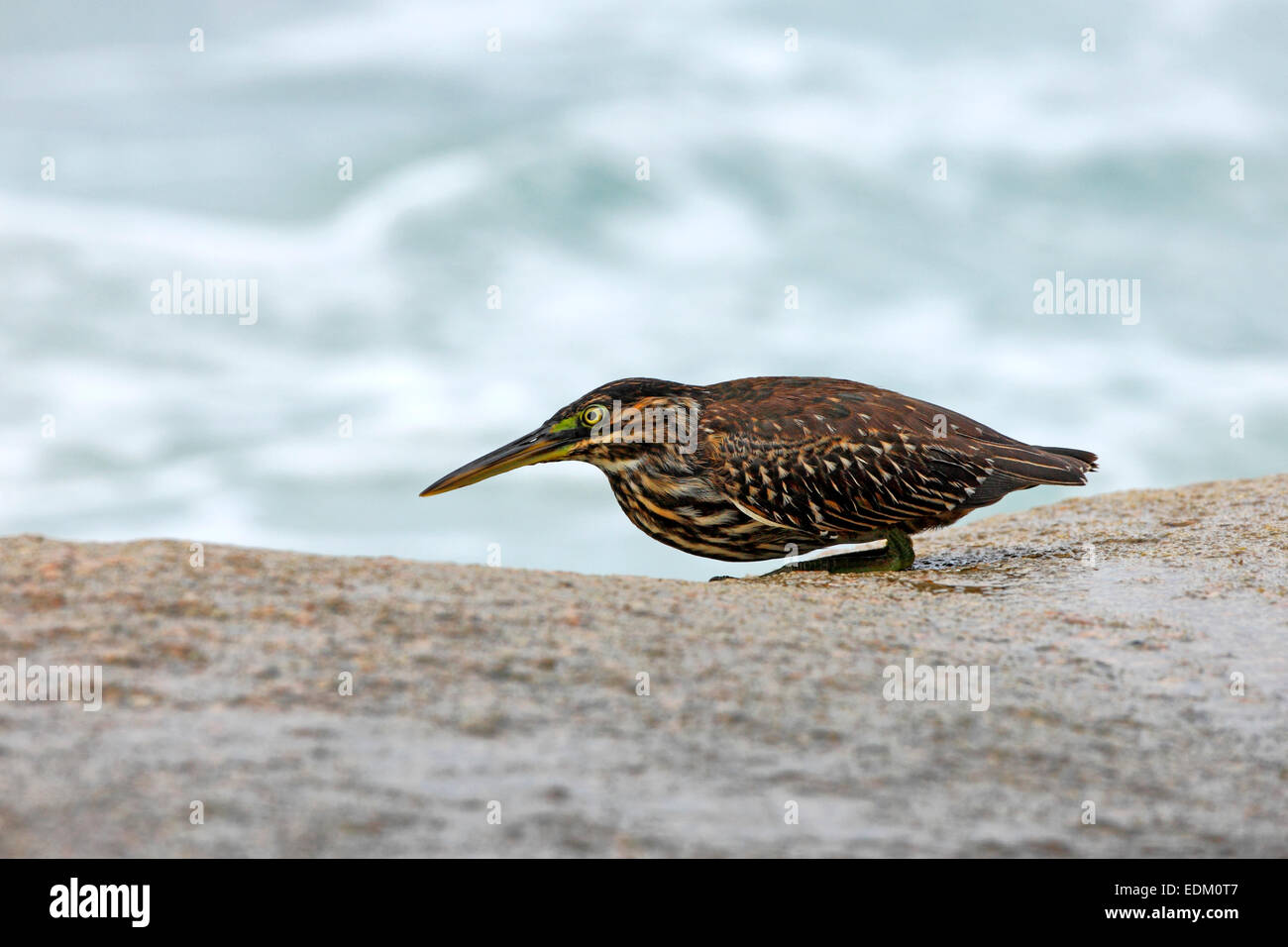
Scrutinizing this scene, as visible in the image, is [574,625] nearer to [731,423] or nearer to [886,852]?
[886,852]

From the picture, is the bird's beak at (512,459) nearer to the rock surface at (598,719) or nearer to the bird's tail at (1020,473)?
the rock surface at (598,719)

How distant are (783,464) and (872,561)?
989 mm

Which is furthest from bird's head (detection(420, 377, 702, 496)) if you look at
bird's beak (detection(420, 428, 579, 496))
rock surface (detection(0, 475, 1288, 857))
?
rock surface (detection(0, 475, 1288, 857))

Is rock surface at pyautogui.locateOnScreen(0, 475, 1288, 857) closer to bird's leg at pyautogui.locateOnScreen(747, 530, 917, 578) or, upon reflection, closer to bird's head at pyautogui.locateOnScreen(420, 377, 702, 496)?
bird's leg at pyautogui.locateOnScreen(747, 530, 917, 578)

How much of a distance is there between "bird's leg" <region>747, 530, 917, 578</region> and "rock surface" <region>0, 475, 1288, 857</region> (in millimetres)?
1271

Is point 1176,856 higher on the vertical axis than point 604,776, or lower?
lower

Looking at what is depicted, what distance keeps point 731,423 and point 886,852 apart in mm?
4357

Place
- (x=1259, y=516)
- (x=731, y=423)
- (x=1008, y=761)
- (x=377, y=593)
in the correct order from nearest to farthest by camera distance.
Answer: (x=1008, y=761) < (x=377, y=593) < (x=731, y=423) < (x=1259, y=516)

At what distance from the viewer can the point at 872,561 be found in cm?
782

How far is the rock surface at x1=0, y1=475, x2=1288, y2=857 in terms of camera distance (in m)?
3.47

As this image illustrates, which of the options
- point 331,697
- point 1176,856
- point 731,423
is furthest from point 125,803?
point 731,423

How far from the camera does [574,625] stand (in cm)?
504

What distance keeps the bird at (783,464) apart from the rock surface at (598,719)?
1185 millimetres

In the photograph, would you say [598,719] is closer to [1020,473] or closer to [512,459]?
[512,459]
